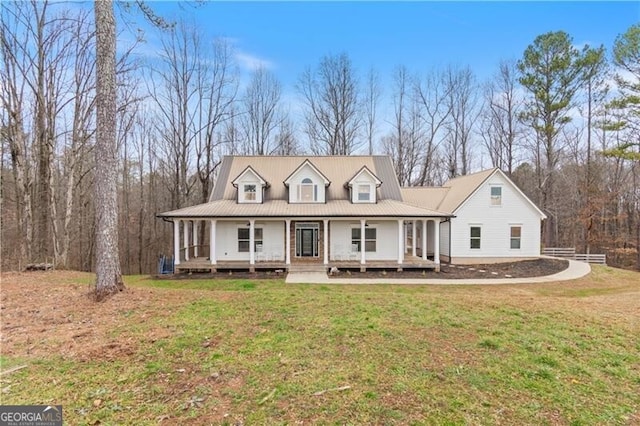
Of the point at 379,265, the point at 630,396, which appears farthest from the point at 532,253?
the point at 630,396

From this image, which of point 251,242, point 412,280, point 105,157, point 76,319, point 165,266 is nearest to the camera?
point 76,319

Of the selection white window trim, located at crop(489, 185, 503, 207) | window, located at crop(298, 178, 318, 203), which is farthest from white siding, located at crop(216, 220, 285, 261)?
white window trim, located at crop(489, 185, 503, 207)

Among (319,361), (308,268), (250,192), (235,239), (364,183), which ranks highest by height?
(364,183)

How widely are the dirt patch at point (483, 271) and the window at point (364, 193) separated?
→ 4287 millimetres

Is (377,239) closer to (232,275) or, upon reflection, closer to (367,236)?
(367,236)

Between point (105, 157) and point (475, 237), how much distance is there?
64.7 feet

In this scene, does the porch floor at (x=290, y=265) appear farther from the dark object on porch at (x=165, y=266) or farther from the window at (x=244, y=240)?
the window at (x=244, y=240)

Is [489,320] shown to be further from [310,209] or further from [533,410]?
[310,209]

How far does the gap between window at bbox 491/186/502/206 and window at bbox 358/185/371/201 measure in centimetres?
809

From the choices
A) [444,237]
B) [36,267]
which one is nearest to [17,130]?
[36,267]

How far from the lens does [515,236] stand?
19844 millimetres

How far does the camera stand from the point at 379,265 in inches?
660

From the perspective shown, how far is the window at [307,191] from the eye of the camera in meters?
18.5

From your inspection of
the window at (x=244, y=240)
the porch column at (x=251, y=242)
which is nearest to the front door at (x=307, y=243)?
the window at (x=244, y=240)
